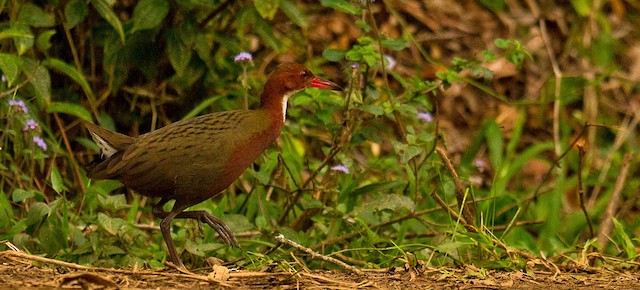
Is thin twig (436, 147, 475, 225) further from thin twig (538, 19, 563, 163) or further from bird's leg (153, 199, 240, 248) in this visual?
thin twig (538, 19, 563, 163)

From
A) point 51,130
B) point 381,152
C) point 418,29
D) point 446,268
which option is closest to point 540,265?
point 446,268

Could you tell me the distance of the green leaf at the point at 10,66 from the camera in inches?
202

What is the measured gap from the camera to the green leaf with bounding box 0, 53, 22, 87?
5129 millimetres

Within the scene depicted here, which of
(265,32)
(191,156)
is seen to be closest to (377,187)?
(265,32)

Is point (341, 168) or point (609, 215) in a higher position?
point (341, 168)

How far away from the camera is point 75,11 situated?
5.76 meters

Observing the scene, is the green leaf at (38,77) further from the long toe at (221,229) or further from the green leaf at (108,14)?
the long toe at (221,229)

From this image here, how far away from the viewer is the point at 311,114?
242 inches

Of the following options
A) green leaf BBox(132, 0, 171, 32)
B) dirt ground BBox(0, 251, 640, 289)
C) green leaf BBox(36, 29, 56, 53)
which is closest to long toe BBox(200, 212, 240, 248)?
dirt ground BBox(0, 251, 640, 289)

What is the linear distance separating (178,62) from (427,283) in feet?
7.24

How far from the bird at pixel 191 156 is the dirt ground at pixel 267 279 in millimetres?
343

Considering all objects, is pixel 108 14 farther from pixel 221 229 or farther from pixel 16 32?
pixel 221 229

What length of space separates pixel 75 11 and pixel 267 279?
233 cm

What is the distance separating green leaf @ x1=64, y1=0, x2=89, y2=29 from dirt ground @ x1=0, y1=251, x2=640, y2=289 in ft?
5.55
